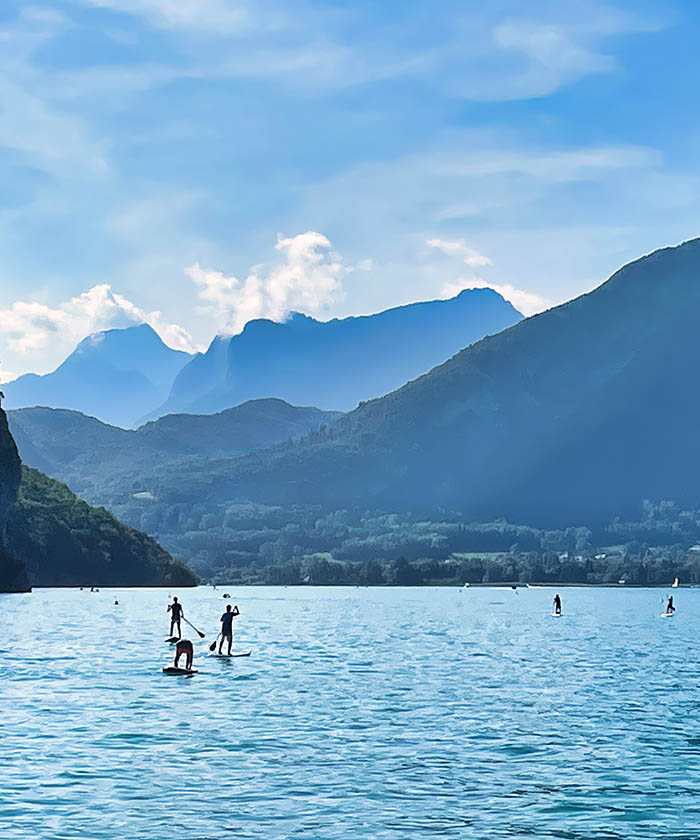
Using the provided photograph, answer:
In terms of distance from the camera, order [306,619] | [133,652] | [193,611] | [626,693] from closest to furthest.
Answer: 1. [626,693]
2. [133,652]
3. [306,619]
4. [193,611]

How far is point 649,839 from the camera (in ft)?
105

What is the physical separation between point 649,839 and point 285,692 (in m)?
34.7

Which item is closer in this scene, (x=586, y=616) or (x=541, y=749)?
(x=541, y=749)

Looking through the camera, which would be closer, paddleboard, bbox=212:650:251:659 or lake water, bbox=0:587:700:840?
lake water, bbox=0:587:700:840

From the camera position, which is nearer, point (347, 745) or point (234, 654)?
point (347, 745)

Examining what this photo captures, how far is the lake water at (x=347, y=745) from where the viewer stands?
33781mm

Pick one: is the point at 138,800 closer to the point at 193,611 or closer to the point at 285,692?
the point at 285,692

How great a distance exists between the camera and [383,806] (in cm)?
3534

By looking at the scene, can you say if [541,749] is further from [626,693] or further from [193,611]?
[193,611]

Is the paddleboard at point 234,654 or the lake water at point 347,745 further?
the paddleboard at point 234,654

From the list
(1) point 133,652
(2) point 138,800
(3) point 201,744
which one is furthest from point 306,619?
(2) point 138,800

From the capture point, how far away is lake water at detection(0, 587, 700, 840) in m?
33.8

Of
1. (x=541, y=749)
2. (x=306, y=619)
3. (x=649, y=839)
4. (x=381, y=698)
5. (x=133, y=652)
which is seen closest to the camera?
(x=649, y=839)

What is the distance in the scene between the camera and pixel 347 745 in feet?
151
